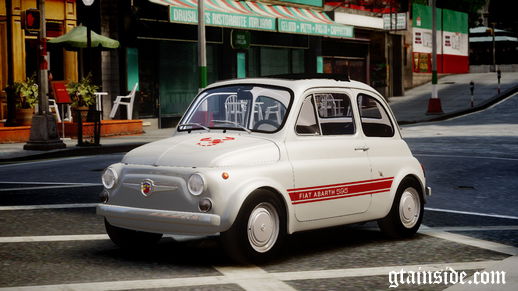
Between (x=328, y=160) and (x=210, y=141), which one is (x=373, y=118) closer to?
(x=328, y=160)

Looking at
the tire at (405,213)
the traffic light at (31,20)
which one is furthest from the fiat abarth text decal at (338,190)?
the traffic light at (31,20)

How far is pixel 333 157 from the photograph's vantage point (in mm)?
8203

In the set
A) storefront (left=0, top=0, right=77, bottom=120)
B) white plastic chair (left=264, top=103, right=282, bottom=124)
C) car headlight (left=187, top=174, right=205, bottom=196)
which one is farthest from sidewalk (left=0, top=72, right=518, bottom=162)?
car headlight (left=187, top=174, right=205, bottom=196)

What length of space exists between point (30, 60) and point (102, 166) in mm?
11150

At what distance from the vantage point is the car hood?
7285 millimetres

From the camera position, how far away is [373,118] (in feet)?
30.0

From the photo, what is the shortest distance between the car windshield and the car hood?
0.22m

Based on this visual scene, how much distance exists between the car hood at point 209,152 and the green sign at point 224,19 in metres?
20.9

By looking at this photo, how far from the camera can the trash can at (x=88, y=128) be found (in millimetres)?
21219

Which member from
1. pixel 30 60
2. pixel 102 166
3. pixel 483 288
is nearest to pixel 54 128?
pixel 102 166

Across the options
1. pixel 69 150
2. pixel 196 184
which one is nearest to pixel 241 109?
pixel 196 184

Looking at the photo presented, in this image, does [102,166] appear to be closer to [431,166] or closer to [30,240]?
[431,166]

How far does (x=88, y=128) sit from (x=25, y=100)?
195 centimetres

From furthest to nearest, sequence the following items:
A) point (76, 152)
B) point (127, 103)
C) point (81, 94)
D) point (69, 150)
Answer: point (127, 103)
point (81, 94)
point (76, 152)
point (69, 150)
